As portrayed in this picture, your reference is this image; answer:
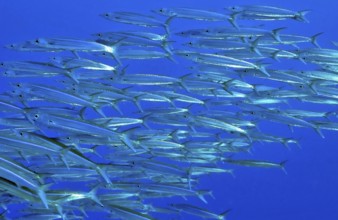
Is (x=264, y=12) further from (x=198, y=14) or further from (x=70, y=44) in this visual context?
(x=70, y=44)

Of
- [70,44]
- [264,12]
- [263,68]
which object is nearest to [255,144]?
[263,68]

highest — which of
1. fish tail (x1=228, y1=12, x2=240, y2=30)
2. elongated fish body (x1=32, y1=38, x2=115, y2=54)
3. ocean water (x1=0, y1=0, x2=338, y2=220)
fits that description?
ocean water (x1=0, y1=0, x2=338, y2=220)

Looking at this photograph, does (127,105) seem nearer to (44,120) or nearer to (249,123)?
(249,123)

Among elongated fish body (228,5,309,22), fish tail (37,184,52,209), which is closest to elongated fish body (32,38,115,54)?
elongated fish body (228,5,309,22)

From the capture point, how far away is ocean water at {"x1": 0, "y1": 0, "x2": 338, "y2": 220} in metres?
17.0

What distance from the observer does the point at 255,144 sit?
79.8 ft

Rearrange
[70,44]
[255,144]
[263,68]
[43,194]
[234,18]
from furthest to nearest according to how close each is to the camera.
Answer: [255,144]
[263,68]
[234,18]
[70,44]
[43,194]

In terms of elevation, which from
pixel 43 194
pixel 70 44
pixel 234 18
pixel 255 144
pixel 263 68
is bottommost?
pixel 43 194

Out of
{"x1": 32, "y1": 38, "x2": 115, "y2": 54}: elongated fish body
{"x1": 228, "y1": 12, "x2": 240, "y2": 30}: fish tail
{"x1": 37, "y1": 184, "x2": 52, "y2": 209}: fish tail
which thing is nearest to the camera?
{"x1": 37, "y1": 184, "x2": 52, "y2": 209}: fish tail

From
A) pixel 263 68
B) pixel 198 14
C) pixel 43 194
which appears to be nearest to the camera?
pixel 43 194

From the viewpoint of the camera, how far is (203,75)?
712 centimetres

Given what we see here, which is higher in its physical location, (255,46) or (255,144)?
(255,144)

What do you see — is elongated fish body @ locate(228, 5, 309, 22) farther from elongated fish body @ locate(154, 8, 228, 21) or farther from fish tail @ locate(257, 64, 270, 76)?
fish tail @ locate(257, 64, 270, 76)

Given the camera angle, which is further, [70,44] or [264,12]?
[264,12]
